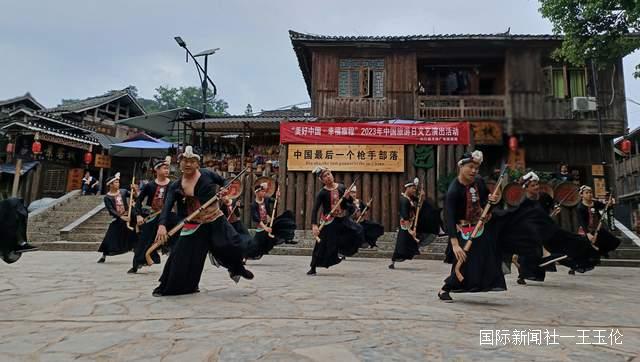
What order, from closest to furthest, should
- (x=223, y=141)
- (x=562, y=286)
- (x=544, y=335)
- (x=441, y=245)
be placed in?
(x=544, y=335)
(x=562, y=286)
(x=441, y=245)
(x=223, y=141)

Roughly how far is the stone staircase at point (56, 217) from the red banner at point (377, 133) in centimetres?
778

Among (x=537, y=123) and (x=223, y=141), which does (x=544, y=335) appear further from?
(x=223, y=141)

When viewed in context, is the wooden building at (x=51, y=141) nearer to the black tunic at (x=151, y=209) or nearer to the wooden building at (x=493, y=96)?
the wooden building at (x=493, y=96)

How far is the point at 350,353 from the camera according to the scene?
7.98ft

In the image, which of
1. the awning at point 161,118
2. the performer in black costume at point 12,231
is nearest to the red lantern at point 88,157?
the awning at point 161,118

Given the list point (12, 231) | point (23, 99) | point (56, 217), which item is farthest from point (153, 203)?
point (23, 99)

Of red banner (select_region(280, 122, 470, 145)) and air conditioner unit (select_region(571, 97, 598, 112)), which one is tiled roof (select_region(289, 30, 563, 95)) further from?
red banner (select_region(280, 122, 470, 145))

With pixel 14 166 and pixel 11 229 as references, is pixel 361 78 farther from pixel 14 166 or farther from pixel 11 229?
pixel 14 166

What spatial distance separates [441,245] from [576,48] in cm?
599

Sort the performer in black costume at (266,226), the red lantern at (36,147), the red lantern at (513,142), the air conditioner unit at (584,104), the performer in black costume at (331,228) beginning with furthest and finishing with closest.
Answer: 1. the red lantern at (36,147)
2. the red lantern at (513,142)
3. the air conditioner unit at (584,104)
4. the performer in black costume at (266,226)
5. the performer in black costume at (331,228)

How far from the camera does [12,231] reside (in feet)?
14.4

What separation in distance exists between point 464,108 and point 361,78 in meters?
4.01

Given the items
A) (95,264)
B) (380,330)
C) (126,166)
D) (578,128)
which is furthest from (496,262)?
(126,166)

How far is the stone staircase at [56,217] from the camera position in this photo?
12578mm
